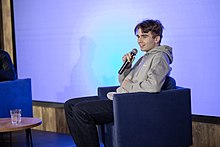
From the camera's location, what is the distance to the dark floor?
4.75 m

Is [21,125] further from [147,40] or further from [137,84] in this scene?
[147,40]

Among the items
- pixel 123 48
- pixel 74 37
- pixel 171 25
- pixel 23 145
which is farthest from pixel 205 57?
pixel 23 145

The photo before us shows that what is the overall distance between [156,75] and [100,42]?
1596mm

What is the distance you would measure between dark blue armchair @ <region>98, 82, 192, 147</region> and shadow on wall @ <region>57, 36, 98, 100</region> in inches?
59.1

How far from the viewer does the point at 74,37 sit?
16.8ft

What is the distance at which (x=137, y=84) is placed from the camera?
11.4ft

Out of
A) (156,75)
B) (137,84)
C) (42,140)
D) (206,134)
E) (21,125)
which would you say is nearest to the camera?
(156,75)

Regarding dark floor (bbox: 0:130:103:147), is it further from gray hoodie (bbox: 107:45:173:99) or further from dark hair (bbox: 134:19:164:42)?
dark hair (bbox: 134:19:164:42)

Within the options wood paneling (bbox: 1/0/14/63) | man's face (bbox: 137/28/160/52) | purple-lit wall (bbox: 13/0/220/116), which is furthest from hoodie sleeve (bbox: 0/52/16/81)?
man's face (bbox: 137/28/160/52)

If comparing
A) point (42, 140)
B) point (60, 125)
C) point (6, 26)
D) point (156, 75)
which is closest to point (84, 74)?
point (60, 125)

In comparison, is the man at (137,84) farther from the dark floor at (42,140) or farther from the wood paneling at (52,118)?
the wood paneling at (52,118)

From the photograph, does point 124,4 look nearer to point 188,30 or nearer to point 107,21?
point 107,21

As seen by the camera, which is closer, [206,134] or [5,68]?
[206,134]

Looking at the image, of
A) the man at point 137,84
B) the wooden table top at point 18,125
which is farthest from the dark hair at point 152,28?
the wooden table top at point 18,125
